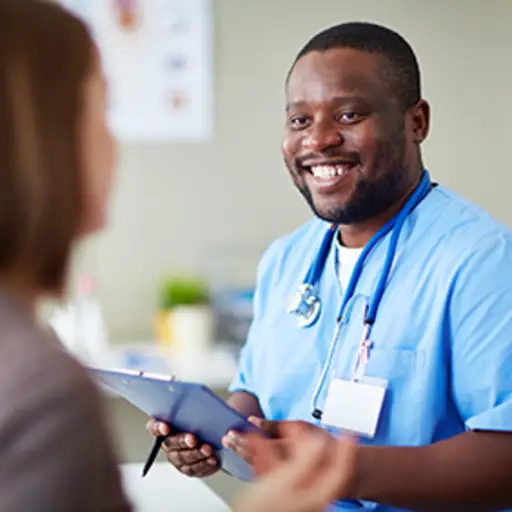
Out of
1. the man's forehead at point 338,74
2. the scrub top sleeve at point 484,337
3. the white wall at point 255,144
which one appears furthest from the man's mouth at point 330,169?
the white wall at point 255,144

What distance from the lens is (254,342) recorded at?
1.76 metres

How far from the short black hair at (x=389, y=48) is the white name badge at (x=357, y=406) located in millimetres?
483

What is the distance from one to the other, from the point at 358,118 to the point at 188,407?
56cm

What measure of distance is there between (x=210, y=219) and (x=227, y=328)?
40cm

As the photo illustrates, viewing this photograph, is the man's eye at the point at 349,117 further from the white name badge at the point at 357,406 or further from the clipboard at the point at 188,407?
the clipboard at the point at 188,407

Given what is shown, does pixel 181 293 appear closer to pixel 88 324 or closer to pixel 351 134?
pixel 88 324

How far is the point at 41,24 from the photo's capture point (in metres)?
0.74

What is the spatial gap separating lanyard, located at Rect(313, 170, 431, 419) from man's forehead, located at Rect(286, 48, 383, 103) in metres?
0.20

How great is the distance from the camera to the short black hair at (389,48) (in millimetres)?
1534

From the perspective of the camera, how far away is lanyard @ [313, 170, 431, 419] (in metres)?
1.48

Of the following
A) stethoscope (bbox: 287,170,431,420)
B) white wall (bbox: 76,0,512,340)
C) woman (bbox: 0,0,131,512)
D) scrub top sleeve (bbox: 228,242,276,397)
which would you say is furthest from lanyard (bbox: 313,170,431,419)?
white wall (bbox: 76,0,512,340)

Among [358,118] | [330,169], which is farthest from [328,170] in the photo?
[358,118]

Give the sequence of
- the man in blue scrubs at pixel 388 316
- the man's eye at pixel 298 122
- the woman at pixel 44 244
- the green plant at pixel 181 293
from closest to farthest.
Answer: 1. the woman at pixel 44 244
2. the man in blue scrubs at pixel 388 316
3. the man's eye at pixel 298 122
4. the green plant at pixel 181 293

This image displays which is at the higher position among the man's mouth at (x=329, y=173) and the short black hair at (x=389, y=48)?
the short black hair at (x=389, y=48)
